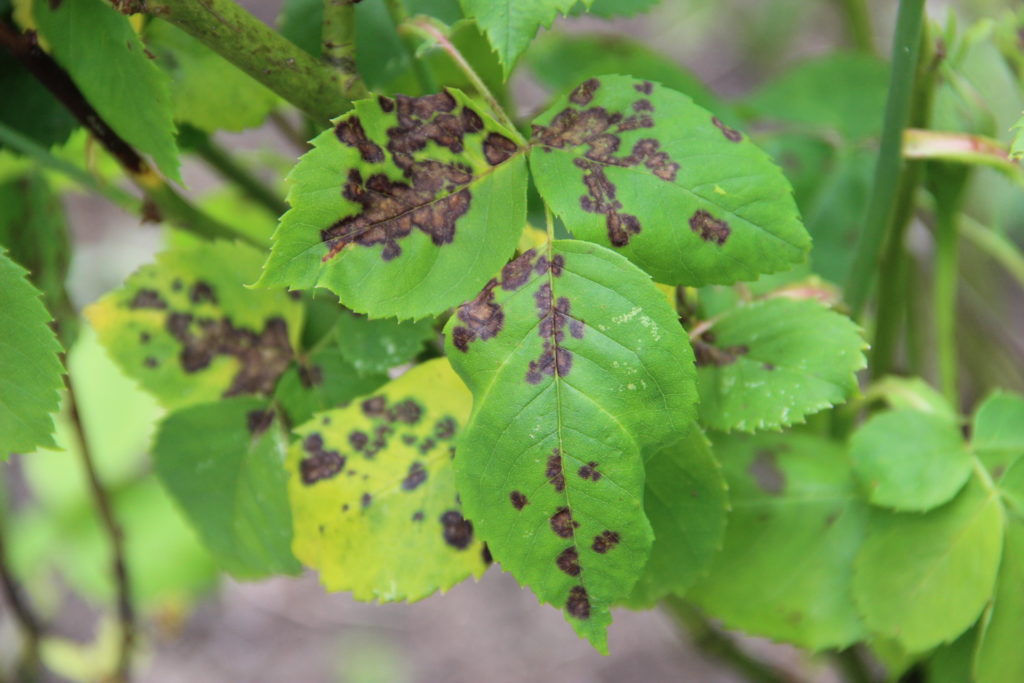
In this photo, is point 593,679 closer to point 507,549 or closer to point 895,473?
point 895,473

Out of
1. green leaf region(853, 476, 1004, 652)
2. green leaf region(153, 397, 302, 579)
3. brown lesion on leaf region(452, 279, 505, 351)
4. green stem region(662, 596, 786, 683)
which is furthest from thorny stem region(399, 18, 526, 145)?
green stem region(662, 596, 786, 683)

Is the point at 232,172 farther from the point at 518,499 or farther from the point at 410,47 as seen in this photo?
the point at 518,499

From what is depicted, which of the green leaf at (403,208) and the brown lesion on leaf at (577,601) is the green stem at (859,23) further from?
the brown lesion on leaf at (577,601)

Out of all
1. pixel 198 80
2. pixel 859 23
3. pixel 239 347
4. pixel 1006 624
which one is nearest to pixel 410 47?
pixel 198 80

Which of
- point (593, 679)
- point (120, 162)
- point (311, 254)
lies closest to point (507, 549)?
point (311, 254)

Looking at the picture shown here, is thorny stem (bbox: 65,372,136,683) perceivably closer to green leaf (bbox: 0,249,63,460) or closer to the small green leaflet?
green leaf (bbox: 0,249,63,460)

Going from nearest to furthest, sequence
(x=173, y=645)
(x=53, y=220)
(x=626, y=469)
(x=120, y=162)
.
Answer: (x=626, y=469) < (x=120, y=162) < (x=53, y=220) < (x=173, y=645)
